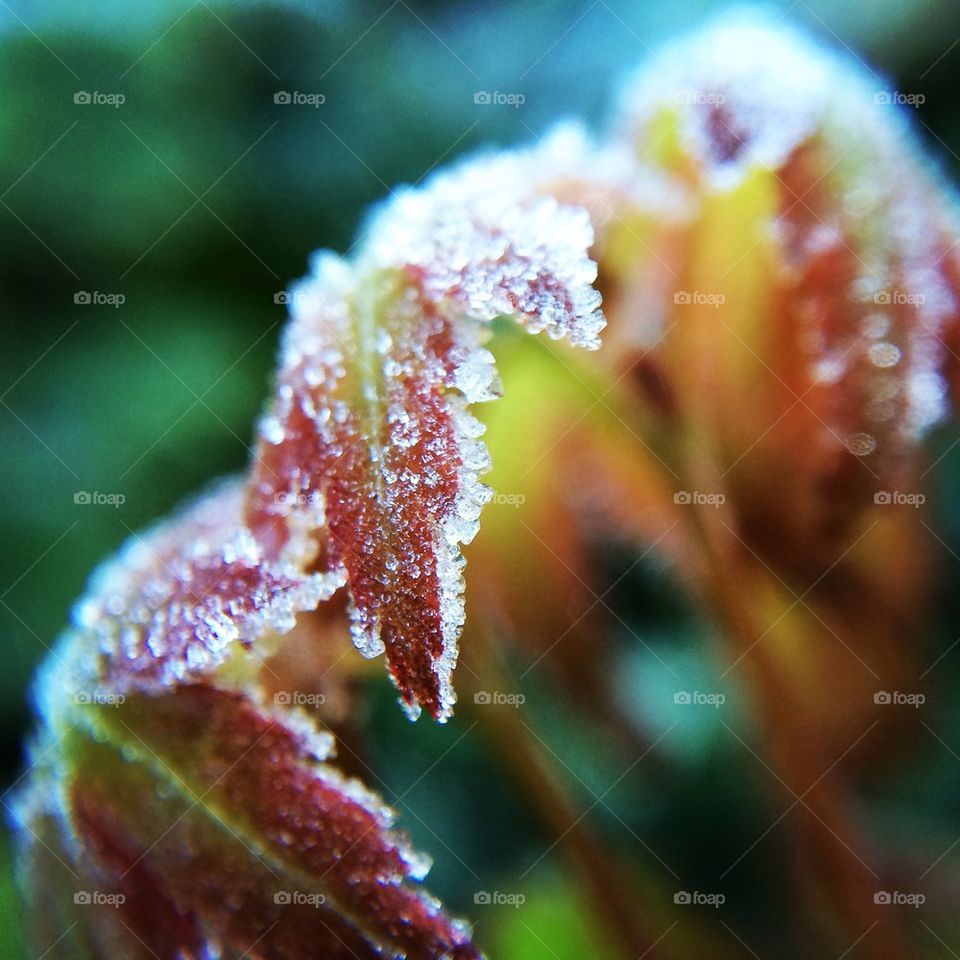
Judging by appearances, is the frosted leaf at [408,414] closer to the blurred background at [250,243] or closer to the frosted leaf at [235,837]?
the frosted leaf at [235,837]

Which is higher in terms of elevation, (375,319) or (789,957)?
(375,319)

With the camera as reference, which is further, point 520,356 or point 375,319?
point 520,356

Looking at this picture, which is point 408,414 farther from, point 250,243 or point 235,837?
point 250,243

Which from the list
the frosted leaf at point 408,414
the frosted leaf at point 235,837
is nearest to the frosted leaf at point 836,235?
the frosted leaf at point 408,414

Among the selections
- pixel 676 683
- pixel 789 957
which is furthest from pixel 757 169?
pixel 789 957

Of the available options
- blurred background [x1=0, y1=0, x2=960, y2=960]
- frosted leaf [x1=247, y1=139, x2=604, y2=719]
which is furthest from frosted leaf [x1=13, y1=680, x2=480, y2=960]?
blurred background [x1=0, y1=0, x2=960, y2=960]

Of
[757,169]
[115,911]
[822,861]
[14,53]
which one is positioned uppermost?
[757,169]

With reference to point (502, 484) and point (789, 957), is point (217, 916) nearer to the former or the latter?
point (502, 484)

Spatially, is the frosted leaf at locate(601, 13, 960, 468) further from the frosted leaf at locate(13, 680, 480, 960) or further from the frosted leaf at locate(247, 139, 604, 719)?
the frosted leaf at locate(13, 680, 480, 960)
